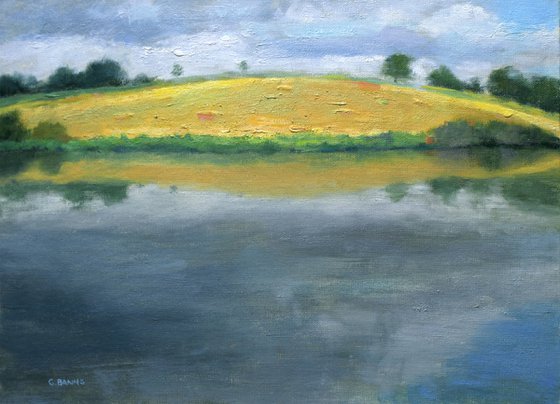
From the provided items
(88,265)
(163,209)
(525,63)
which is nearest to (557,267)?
(525,63)

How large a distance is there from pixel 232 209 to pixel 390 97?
36.9 inches

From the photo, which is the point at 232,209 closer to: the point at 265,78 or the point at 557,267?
the point at 265,78

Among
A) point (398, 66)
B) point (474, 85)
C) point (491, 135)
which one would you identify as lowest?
point (491, 135)

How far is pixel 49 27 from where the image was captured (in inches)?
104

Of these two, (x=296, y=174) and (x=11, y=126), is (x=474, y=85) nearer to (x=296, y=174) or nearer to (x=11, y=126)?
(x=296, y=174)

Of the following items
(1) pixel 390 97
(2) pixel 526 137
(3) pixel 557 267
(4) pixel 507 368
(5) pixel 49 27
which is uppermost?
(5) pixel 49 27

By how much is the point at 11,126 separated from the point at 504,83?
2.35m

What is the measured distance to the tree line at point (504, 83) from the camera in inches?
104

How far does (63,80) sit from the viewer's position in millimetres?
2648

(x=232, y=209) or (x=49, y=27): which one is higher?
(x=49, y=27)

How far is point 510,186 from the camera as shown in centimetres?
268

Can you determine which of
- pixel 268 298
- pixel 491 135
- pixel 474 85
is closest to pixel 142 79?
pixel 268 298
